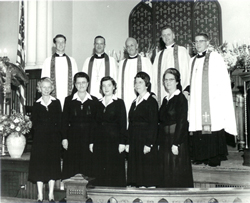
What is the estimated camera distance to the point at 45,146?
16.8 feet

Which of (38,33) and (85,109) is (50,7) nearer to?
(38,33)

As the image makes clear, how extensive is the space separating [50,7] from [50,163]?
5130 millimetres

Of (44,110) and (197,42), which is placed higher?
(197,42)

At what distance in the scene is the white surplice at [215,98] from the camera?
5.65 meters

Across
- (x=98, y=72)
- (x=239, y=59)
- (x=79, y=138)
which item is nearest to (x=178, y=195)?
(x=79, y=138)

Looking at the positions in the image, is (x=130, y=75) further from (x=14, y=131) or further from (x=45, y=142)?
(x=14, y=131)

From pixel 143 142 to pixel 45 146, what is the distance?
4.36 feet

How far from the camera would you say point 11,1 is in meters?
9.66

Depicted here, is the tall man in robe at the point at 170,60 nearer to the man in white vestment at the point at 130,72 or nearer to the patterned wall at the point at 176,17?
the man in white vestment at the point at 130,72

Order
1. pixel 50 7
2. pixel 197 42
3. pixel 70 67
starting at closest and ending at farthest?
pixel 197 42
pixel 70 67
pixel 50 7

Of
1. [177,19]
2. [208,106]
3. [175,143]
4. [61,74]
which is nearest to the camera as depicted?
[175,143]

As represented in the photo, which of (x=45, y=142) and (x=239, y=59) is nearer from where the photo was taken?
(x=45, y=142)

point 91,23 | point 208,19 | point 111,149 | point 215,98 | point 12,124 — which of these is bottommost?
point 111,149

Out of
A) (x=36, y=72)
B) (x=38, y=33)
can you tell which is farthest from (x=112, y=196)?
(x=38, y=33)
